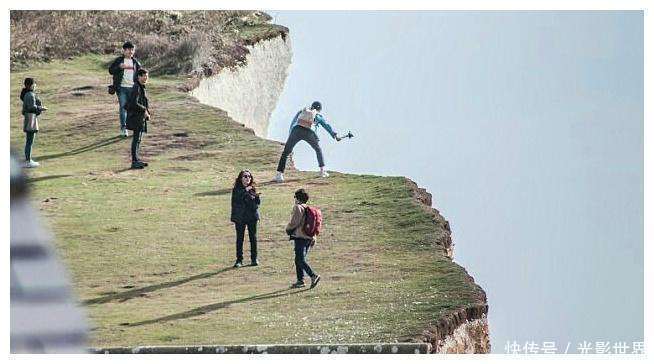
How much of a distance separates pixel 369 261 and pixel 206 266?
2736 mm

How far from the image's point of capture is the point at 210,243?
35.5 metres

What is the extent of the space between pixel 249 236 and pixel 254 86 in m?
24.6

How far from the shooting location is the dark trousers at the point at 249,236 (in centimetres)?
3300

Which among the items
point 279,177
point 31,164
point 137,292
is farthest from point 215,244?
point 31,164

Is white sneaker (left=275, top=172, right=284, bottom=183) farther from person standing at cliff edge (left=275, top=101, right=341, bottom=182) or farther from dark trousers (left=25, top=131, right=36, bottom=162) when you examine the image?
dark trousers (left=25, top=131, right=36, bottom=162)

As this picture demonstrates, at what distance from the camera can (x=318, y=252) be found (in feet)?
114

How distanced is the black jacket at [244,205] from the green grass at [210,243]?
0.95 m

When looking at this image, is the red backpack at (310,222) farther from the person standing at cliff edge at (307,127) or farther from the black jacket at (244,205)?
the person standing at cliff edge at (307,127)

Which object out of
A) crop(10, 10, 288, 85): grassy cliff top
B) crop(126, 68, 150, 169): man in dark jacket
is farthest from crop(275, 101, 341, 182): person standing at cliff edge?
crop(10, 10, 288, 85): grassy cliff top

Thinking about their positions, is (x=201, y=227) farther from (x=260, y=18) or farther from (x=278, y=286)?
(x=260, y=18)

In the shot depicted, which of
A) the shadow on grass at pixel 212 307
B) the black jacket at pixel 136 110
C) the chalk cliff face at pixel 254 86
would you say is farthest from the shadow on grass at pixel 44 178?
the chalk cliff face at pixel 254 86

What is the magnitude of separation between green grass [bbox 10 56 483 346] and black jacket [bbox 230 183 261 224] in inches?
37.3

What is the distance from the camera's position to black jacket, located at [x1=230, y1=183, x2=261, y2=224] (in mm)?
32844
